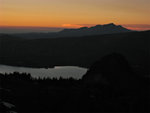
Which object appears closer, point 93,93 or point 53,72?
point 93,93

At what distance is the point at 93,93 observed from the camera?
1469 inches

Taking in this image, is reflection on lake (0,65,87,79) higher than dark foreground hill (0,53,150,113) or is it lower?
lower

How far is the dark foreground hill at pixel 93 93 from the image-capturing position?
30625 millimetres

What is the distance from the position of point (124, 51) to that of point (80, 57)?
114ft

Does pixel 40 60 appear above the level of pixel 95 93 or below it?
below

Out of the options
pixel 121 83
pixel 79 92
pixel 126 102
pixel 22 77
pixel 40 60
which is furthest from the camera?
pixel 40 60

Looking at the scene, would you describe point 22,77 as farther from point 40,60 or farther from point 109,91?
point 40,60

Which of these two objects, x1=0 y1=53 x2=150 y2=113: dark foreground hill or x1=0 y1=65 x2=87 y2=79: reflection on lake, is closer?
x1=0 y1=53 x2=150 y2=113: dark foreground hill

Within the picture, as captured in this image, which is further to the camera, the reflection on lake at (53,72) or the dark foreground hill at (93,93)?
the reflection on lake at (53,72)

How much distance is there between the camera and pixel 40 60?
173 m

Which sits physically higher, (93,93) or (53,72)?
(93,93)

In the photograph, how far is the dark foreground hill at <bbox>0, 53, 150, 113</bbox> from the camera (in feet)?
100

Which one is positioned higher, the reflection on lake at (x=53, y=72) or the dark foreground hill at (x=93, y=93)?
the dark foreground hill at (x=93, y=93)

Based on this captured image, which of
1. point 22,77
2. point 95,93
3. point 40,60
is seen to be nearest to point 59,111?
point 95,93
